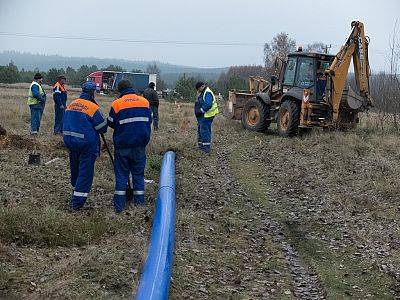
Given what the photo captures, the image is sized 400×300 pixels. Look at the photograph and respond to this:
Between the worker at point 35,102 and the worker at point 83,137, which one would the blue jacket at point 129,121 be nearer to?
the worker at point 83,137

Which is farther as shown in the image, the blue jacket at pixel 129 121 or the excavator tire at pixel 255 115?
the excavator tire at pixel 255 115

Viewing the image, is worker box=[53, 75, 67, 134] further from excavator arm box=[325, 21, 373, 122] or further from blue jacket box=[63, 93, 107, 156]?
excavator arm box=[325, 21, 373, 122]

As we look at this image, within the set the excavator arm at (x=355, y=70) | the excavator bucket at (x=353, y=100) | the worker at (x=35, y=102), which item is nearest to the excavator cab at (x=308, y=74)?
the excavator arm at (x=355, y=70)

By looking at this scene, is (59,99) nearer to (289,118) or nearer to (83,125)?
(289,118)

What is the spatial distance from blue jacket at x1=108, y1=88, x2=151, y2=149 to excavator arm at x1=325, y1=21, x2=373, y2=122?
8.74m

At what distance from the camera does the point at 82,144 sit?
748 cm

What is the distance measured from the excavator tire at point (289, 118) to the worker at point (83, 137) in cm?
933

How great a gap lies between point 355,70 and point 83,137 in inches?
425

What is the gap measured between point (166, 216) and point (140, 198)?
1.98 metres

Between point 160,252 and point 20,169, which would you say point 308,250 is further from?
point 20,169

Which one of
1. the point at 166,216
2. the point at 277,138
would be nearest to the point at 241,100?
the point at 277,138

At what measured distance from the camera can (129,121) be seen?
761cm

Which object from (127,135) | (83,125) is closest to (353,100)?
(127,135)

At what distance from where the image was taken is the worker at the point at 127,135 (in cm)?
761
